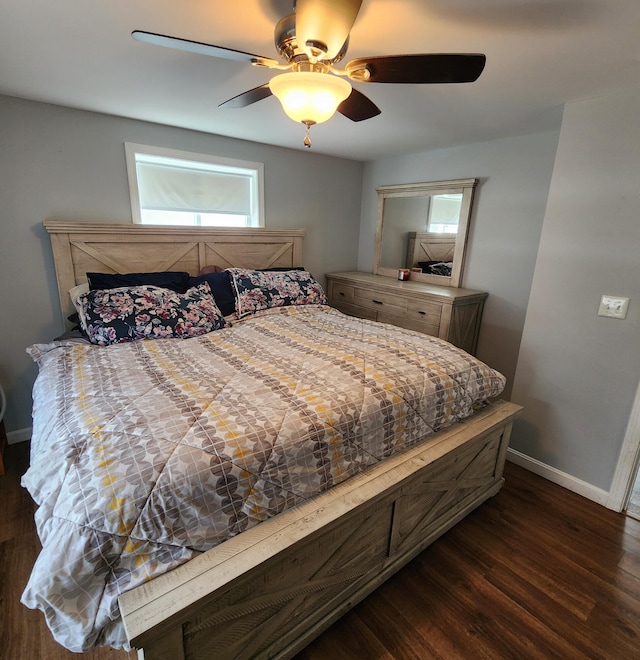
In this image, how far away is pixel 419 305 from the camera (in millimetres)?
2979

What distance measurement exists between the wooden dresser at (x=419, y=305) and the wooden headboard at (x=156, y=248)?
70cm

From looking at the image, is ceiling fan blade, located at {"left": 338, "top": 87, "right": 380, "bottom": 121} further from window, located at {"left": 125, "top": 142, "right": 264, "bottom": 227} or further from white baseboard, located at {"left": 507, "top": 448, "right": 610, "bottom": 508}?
white baseboard, located at {"left": 507, "top": 448, "right": 610, "bottom": 508}

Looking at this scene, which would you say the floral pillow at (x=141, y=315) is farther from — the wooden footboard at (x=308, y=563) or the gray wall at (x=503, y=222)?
the gray wall at (x=503, y=222)

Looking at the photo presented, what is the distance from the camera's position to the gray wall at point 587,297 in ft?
6.23

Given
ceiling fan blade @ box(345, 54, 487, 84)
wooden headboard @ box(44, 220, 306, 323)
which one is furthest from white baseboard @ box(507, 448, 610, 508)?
wooden headboard @ box(44, 220, 306, 323)

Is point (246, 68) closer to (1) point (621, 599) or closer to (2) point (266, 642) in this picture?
(2) point (266, 642)

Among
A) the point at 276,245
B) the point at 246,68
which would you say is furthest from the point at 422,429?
the point at 276,245

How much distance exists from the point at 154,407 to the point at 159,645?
68 cm

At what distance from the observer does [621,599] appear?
5.17 ft

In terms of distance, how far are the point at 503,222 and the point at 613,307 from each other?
44.4 inches

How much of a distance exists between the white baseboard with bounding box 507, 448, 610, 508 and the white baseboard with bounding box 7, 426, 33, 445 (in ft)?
11.2

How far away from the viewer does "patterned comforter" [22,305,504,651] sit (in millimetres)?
946

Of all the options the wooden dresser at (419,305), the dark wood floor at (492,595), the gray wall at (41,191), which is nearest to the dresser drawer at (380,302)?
the wooden dresser at (419,305)

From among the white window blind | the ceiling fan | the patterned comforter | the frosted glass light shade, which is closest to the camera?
the patterned comforter
